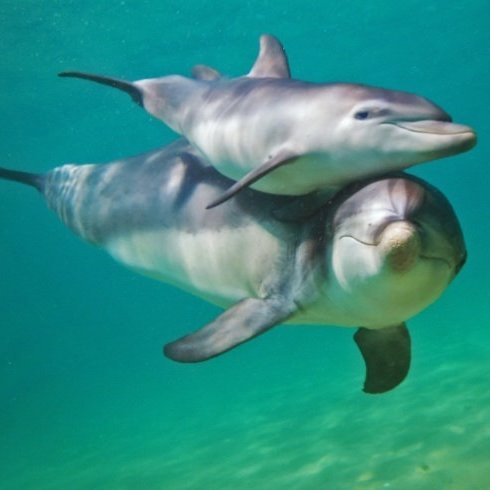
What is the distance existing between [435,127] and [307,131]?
2.71 ft

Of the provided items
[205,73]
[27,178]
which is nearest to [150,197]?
[205,73]

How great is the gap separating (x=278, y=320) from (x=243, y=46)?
25487 millimetres

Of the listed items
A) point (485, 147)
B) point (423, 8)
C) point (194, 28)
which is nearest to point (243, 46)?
point (194, 28)

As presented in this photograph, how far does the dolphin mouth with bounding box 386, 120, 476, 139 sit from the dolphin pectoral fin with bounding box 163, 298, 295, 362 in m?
1.40

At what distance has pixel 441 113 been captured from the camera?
9.74 ft

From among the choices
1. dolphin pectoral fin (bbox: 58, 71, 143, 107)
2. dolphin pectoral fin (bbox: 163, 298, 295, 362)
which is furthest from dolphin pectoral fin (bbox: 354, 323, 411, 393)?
dolphin pectoral fin (bbox: 58, 71, 143, 107)

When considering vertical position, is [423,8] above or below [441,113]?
above

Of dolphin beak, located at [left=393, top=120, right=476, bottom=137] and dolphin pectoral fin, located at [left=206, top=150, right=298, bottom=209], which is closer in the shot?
dolphin beak, located at [left=393, top=120, right=476, bottom=137]

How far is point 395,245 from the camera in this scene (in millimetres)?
2785

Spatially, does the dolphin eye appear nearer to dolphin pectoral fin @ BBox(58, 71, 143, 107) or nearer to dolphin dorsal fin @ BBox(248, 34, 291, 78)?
dolphin dorsal fin @ BBox(248, 34, 291, 78)

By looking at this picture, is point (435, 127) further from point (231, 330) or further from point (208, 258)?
point (208, 258)

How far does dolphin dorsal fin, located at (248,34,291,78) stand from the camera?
16.7ft

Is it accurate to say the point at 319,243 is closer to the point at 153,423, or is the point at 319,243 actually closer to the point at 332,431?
the point at 332,431

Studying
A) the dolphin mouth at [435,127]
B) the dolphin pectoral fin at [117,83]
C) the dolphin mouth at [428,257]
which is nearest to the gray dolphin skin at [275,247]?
the dolphin mouth at [428,257]
